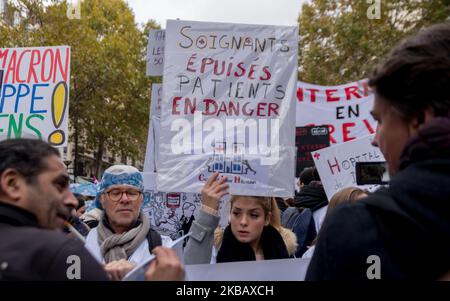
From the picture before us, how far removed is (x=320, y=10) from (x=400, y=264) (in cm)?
2103

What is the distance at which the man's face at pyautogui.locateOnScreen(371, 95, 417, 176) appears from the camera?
5.19 ft

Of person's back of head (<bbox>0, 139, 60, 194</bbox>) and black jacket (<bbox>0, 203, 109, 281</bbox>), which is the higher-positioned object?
person's back of head (<bbox>0, 139, 60, 194</bbox>)

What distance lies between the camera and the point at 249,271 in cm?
296

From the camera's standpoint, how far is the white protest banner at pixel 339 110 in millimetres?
7324

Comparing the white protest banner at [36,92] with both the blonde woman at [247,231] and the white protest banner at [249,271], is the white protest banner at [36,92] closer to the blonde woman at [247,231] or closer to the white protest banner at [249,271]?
the blonde woman at [247,231]

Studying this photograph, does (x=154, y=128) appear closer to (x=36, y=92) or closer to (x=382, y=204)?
(x=36, y=92)

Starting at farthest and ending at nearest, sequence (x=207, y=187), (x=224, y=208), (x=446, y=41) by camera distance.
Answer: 1. (x=224, y=208)
2. (x=207, y=187)
3. (x=446, y=41)

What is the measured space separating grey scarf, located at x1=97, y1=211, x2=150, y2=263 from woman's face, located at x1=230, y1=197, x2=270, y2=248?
0.56 meters

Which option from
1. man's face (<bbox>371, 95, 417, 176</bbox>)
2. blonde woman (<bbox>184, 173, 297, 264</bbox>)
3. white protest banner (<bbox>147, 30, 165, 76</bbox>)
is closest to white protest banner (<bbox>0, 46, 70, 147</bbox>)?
blonde woman (<bbox>184, 173, 297, 264</bbox>)

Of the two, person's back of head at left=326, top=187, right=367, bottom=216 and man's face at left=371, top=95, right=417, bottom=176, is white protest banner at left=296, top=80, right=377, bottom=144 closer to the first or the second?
person's back of head at left=326, top=187, right=367, bottom=216

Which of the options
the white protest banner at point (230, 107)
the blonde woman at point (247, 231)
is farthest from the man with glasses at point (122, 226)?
the blonde woman at point (247, 231)

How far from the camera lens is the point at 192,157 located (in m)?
3.95
